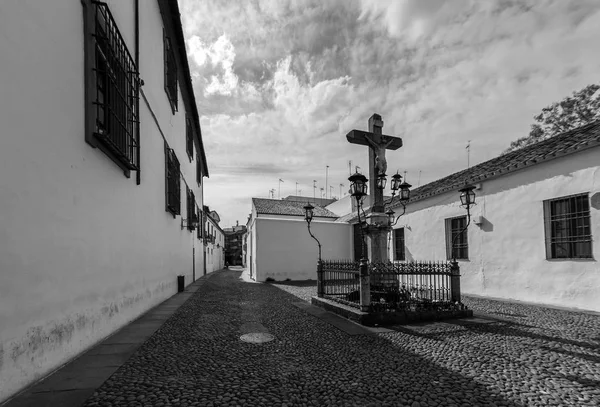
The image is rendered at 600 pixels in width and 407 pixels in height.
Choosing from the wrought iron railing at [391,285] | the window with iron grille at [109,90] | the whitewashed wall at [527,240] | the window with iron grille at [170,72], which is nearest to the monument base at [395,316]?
the wrought iron railing at [391,285]

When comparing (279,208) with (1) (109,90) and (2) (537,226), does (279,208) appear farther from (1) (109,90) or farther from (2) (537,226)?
(1) (109,90)

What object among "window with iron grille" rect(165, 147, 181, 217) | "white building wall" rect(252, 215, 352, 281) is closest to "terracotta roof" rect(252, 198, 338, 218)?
"white building wall" rect(252, 215, 352, 281)

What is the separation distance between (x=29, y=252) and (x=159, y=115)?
5611mm

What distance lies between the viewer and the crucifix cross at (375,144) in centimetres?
743

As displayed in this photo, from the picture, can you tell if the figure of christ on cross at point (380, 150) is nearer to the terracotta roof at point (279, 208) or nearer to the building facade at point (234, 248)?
the terracotta roof at point (279, 208)

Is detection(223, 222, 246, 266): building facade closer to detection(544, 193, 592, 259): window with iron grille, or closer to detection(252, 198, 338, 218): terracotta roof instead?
detection(252, 198, 338, 218): terracotta roof

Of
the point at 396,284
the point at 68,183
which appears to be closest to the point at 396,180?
the point at 396,284

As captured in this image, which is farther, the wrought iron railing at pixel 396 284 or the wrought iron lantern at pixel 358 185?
the wrought iron lantern at pixel 358 185

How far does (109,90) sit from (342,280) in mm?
5429

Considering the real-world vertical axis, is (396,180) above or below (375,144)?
below

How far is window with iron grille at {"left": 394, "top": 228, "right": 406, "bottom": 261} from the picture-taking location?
41.6ft

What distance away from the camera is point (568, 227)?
23.0 ft

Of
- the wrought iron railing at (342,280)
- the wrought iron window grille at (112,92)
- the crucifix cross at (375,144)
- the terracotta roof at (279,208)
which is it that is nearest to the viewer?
the wrought iron window grille at (112,92)

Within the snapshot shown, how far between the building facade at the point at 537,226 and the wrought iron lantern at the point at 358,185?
2465 mm
